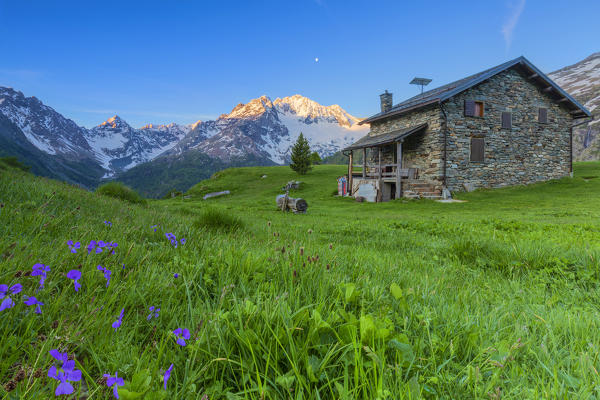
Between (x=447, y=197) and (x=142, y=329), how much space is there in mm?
23149

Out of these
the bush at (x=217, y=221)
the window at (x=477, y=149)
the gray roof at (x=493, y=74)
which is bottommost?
the bush at (x=217, y=221)

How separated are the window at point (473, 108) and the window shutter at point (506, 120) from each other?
6.89ft

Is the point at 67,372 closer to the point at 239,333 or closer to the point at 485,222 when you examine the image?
the point at 239,333

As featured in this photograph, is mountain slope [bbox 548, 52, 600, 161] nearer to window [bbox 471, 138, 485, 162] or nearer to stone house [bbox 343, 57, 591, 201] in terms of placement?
stone house [bbox 343, 57, 591, 201]

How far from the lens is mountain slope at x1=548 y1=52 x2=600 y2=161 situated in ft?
410

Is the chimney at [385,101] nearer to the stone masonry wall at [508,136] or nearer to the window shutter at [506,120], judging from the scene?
the stone masonry wall at [508,136]

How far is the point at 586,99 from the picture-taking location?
13188 centimetres

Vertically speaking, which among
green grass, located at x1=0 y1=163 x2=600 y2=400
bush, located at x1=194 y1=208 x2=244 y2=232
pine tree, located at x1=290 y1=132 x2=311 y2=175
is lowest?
green grass, located at x1=0 y1=163 x2=600 y2=400

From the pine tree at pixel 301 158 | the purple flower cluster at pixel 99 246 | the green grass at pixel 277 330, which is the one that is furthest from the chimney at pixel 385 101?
the purple flower cluster at pixel 99 246

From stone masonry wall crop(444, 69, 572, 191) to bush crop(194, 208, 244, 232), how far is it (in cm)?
2143

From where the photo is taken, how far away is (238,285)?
6.66 feet

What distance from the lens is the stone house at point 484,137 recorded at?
2238 cm

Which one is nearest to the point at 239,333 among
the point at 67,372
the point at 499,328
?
the point at 67,372

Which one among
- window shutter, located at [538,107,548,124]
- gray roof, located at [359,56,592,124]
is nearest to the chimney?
gray roof, located at [359,56,592,124]
